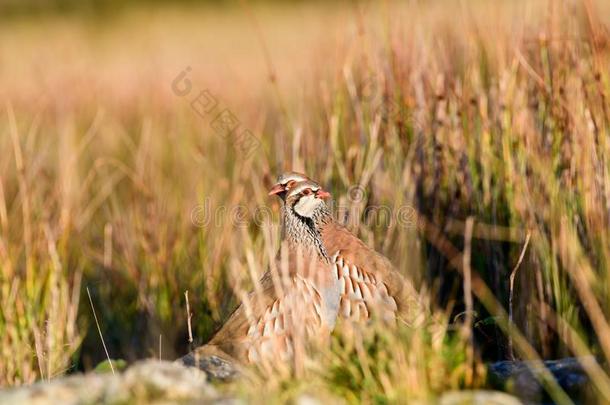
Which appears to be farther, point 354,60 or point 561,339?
point 354,60

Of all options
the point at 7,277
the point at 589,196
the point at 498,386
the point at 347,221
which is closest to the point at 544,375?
the point at 498,386

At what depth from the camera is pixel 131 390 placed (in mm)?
2695

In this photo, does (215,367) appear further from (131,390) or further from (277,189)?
(277,189)

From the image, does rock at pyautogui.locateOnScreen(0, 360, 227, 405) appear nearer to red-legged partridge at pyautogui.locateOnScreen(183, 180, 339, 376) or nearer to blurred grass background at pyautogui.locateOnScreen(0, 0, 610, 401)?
blurred grass background at pyautogui.locateOnScreen(0, 0, 610, 401)

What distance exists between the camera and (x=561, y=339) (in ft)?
13.7

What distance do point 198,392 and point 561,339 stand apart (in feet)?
6.59

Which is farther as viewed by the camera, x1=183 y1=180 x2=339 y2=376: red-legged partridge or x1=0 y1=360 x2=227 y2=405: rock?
x1=183 y1=180 x2=339 y2=376: red-legged partridge

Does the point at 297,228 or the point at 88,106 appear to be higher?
the point at 88,106

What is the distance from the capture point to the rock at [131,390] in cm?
268

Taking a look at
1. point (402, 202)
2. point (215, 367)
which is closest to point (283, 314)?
point (215, 367)

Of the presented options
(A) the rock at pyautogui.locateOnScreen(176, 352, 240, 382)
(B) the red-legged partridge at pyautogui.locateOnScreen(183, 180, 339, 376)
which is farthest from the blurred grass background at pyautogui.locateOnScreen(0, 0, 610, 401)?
(A) the rock at pyautogui.locateOnScreen(176, 352, 240, 382)

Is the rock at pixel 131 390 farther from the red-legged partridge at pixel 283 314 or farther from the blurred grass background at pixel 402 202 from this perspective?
the red-legged partridge at pixel 283 314

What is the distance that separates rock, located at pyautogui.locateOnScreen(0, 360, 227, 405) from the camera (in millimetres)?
2676

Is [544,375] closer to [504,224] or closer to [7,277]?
[504,224]
